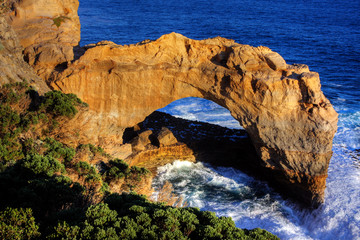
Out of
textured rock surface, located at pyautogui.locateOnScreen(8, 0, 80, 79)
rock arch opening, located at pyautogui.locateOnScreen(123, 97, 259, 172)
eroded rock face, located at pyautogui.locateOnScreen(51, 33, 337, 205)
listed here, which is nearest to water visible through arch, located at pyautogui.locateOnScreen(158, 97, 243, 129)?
rock arch opening, located at pyautogui.locateOnScreen(123, 97, 259, 172)

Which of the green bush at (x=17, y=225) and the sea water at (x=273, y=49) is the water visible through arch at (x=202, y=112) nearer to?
the sea water at (x=273, y=49)

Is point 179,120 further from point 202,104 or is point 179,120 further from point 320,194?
point 320,194

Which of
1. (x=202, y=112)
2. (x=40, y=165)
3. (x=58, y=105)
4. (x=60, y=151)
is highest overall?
(x=58, y=105)

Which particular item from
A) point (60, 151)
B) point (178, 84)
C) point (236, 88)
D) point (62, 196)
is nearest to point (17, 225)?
point (62, 196)

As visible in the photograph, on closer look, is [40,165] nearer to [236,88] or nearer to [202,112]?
[236,88]

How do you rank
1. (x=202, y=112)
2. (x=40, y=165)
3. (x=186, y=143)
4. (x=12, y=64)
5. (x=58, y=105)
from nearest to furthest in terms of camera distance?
1. (x=40, y=165)
2. (x=58, y=105)
3. (x=12, y=64)
4. (x=186, y=143)
5. (x=202, y=112)

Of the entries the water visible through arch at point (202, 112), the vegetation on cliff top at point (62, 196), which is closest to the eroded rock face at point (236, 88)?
the vegetation on cliff top at point (62, 196)
